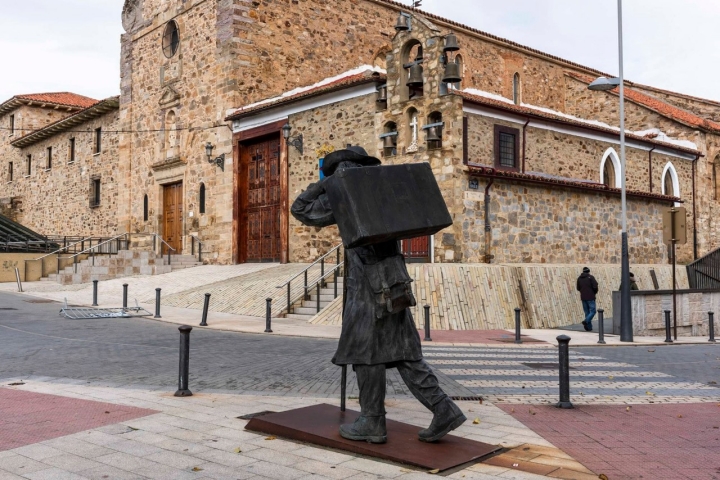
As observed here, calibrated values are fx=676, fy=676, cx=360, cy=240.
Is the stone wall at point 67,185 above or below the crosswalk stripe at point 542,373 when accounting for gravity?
above

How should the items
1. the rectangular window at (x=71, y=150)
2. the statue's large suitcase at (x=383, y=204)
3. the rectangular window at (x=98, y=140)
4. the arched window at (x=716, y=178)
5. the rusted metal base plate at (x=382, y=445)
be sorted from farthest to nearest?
1. the rectangular window at (x=71, y=150)
2. the rectangular window at (x=98, y=140)
3. the arched window at (x=716, y=178)
4. the statue's large suitcase at (x=383, y=204)
5. the rusted metal base plate at (x=382, y=445)

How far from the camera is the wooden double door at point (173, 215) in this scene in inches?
1112

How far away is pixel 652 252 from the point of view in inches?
902

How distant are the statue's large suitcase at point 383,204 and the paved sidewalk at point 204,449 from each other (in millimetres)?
1624

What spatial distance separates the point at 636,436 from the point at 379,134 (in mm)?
13996

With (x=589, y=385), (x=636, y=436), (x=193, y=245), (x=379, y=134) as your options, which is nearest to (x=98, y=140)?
(x=193, y=245)

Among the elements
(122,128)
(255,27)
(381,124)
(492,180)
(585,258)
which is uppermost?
(255,27)

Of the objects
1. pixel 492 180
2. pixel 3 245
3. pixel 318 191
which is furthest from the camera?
pixel 3 245

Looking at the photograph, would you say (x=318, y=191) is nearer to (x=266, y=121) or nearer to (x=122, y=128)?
(x=266, y=121)

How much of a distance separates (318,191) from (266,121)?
722 inches

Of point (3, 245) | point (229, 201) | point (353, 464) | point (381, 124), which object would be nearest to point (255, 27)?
point (229, 201)

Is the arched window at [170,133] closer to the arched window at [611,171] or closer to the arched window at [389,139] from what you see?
the arched window at [389,139]

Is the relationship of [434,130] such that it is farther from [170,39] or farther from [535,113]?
[170,39]

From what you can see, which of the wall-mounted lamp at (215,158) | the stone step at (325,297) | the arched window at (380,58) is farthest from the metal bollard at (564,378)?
the arched window at (380,58)
